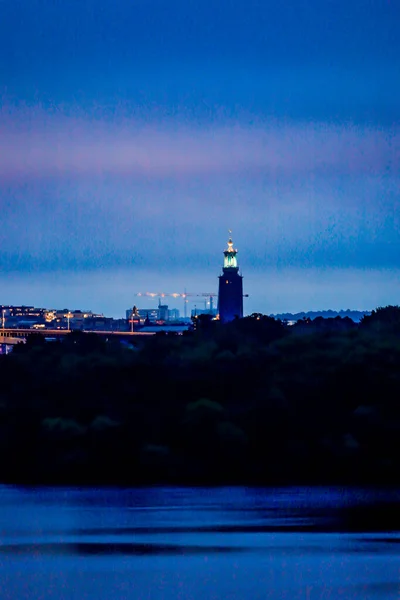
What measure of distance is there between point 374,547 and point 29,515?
1161 centimetres

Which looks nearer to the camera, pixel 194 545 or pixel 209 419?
pixel 194 545

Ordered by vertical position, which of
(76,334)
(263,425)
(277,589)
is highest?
(76,334)

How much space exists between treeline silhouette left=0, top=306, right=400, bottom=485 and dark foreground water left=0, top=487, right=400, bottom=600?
3.41 metres

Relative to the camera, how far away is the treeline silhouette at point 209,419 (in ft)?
183

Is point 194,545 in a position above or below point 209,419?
below

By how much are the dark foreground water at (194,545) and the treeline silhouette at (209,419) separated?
341 cm

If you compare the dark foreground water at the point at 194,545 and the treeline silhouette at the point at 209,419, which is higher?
the treeline silhouette at the point at 209,419

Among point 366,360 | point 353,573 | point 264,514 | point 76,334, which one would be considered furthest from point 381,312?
point 353,573

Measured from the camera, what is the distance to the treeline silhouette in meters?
55.9

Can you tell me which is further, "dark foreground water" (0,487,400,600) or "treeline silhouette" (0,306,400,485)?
"treeline silhouette" (0,306,400,485)

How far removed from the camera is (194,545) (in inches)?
1609

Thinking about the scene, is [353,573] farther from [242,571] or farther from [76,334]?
[76,334]

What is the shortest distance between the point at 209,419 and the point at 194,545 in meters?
17.4

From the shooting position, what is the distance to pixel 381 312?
388ft
